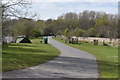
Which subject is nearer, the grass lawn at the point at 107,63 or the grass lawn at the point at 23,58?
the grass lawn at the point at 107,63

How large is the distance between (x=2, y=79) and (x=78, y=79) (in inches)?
114

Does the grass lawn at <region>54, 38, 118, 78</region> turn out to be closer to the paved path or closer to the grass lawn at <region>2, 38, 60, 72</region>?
the paved path

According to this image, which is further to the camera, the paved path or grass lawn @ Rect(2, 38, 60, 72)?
grass lawn @ Rect(2, 38, 60, 72)

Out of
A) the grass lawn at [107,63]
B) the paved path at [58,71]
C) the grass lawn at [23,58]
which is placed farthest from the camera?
the grass lawn at [23,58]

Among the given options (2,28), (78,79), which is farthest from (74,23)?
(78,79)

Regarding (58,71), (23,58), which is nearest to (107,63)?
(58,71)

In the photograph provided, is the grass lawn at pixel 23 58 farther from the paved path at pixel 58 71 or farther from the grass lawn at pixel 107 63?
the grass lawn at pixel 107 63

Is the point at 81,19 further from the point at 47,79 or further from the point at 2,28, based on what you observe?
the point at 47,79

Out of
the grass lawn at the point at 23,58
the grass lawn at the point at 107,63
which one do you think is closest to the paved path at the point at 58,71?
the grass lawn at the point at 107,63

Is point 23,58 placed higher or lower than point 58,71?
higher

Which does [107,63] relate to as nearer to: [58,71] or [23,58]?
[58,71]

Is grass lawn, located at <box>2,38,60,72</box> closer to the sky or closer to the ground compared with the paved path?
closer to the sky

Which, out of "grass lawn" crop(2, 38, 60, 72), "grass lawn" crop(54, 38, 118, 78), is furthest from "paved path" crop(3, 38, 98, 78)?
"grass lawn" crop(2, 38, 60, 72)

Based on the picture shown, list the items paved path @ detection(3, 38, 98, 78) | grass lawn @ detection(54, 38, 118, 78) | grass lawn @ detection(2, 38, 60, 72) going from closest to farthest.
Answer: paved path @ detection(3, 38, 98, 78)
grass lawn @ detection(54, 38, 118, 78)
grass lawn @ detection(2, 38, 60, 72)
